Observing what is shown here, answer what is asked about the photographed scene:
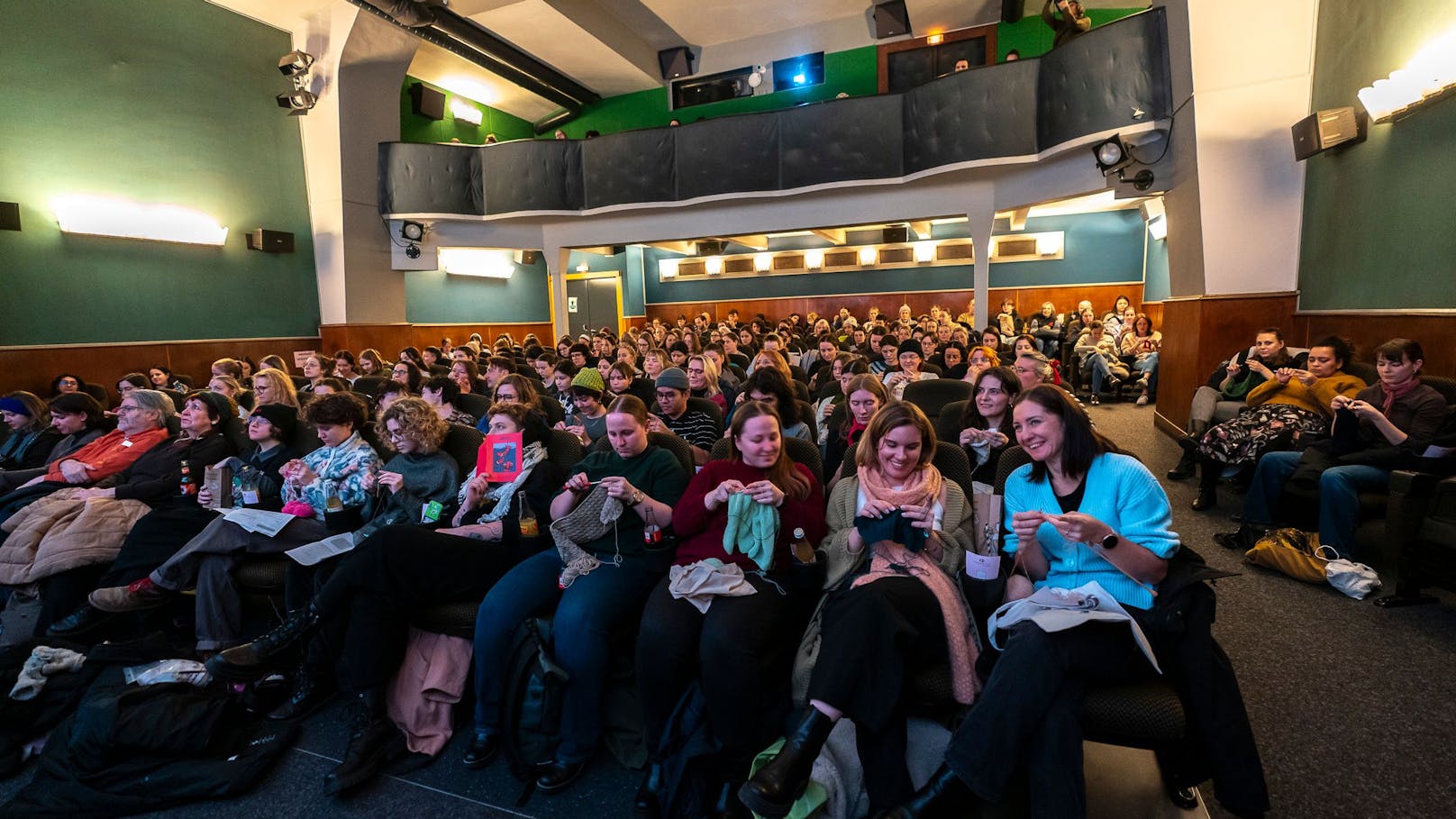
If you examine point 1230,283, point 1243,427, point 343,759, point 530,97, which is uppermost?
point 530,97

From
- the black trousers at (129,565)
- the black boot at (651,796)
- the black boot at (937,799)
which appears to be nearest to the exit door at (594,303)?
the black trousers at (129,565)

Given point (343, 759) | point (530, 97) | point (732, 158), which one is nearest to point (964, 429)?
point (343, 759)

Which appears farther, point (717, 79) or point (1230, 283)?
point (717, 79)

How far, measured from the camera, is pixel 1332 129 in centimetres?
463

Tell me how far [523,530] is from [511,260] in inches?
550

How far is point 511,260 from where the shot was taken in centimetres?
1516

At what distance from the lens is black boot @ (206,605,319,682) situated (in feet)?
7.51

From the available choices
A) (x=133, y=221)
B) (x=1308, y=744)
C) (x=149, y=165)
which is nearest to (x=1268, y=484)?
(x=1308, y=744)

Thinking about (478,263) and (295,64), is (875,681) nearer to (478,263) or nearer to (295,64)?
(295,64)

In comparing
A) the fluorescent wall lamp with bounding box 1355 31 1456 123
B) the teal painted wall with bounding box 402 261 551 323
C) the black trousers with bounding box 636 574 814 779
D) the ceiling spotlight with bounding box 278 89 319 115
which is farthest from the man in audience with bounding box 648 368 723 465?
the teal painted wall with bounding box 402 261 551 323

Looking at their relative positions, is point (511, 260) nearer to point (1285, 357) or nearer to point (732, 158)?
point (732, 158)

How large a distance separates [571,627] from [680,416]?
180 centimetres

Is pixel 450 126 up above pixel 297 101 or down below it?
above

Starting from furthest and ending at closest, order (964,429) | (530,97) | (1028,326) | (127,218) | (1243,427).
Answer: (530,97)
(1028,326)
(127,218)
(1243,427)
(964,429)
